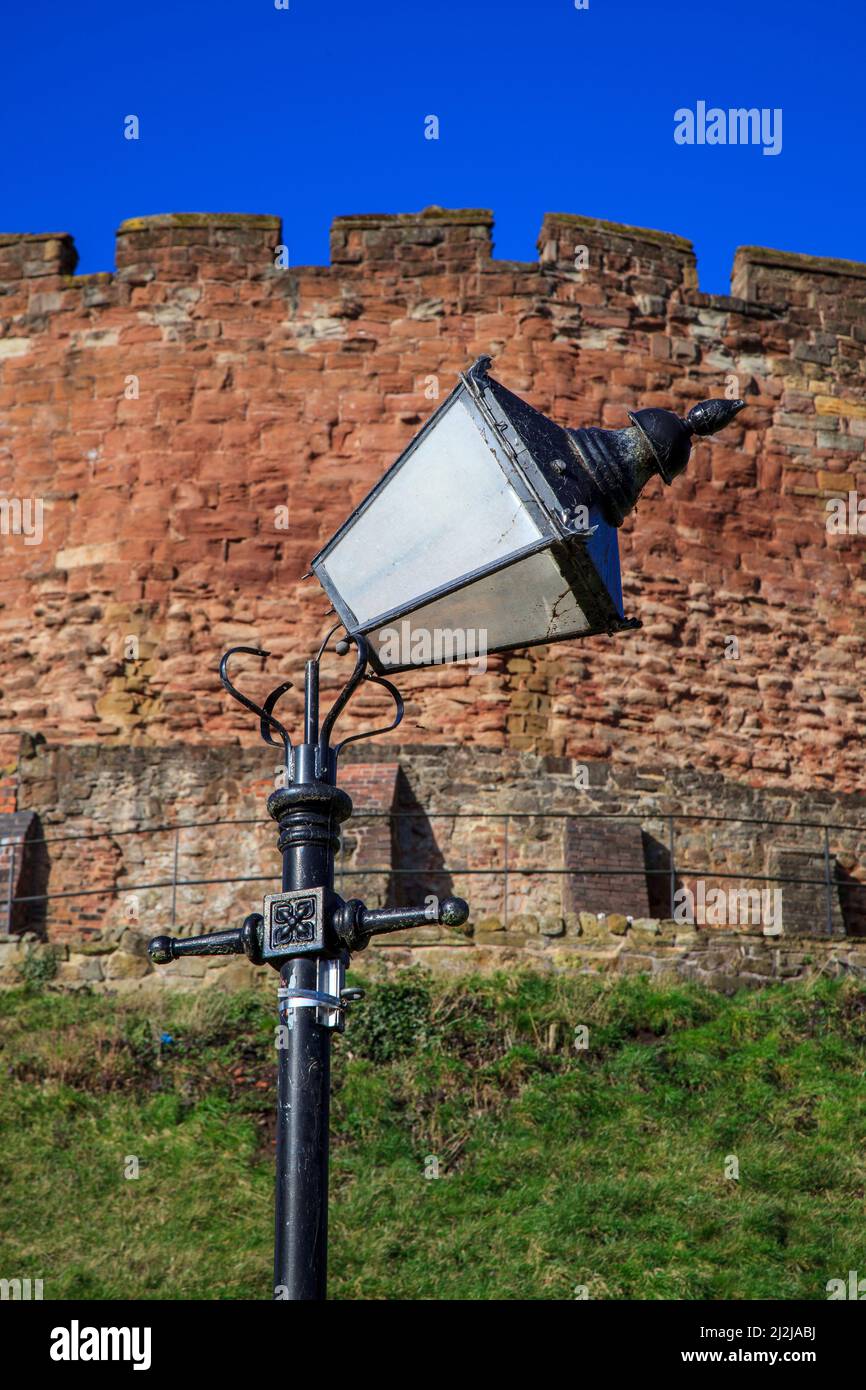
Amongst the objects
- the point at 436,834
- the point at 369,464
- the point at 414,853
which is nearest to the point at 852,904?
the point at 436,834

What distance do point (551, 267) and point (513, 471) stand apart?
42.8 ft

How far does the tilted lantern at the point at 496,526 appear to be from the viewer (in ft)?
12.2

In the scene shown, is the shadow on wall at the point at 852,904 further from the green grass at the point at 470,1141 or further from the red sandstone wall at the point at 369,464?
the green grass at the point at 470,1141

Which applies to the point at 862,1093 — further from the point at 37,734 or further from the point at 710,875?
the point at 37,734

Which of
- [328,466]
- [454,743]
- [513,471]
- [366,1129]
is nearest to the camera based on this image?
[513,471]

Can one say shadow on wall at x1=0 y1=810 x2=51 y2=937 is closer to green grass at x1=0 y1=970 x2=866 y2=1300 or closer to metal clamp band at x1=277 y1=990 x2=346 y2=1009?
green grass at x1=0 y1=970 x2=866 y2=1300

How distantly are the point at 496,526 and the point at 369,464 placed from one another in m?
12.1

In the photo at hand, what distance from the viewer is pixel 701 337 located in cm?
1664

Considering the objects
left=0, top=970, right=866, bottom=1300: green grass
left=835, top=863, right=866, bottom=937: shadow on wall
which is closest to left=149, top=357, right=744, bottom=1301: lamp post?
left=0, top=970, right=866, bottom=1300: green grass

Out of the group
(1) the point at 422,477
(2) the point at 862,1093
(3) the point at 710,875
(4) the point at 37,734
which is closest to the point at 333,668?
(4) the point at 37,734

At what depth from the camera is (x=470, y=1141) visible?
10219 millimetres

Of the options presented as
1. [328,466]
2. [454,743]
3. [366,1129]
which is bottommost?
[366,1129]

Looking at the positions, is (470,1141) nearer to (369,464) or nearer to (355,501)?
(355,501)

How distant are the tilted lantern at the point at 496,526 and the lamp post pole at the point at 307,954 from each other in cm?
19
